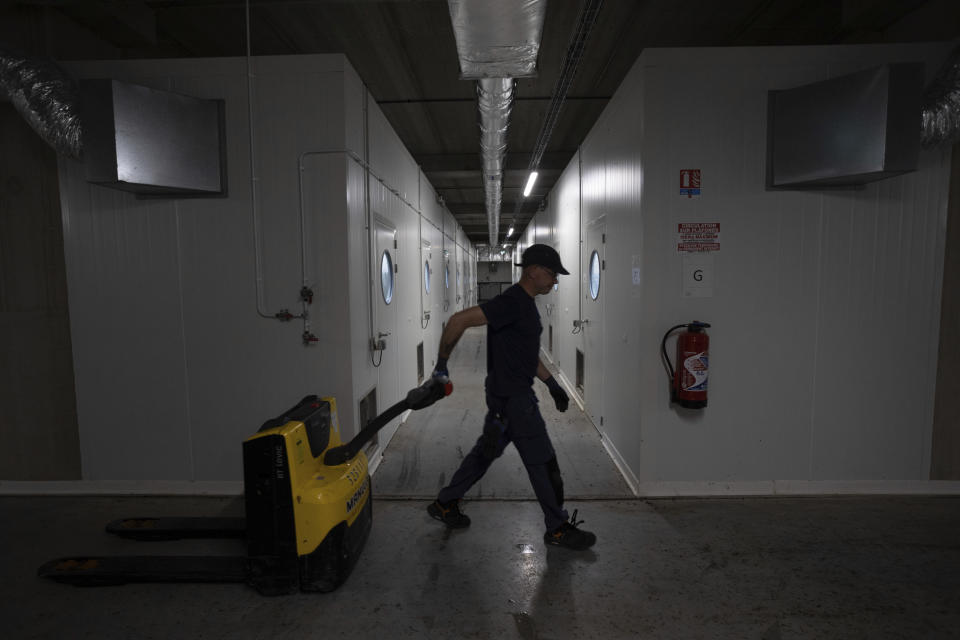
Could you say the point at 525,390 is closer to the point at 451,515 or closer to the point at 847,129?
the point at 451,515

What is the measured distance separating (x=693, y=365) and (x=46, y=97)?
4606 millimetres

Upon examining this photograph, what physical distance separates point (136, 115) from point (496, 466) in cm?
358

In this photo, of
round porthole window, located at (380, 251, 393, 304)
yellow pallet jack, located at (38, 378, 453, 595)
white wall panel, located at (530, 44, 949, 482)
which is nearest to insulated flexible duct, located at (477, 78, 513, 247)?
white wall panel, located at (530, 44, 949, 482)

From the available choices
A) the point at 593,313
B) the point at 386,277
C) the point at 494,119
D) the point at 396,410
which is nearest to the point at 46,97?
the point at 386,277

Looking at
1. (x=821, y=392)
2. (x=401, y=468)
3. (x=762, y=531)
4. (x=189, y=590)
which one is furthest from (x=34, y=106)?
(x=821, y=392)

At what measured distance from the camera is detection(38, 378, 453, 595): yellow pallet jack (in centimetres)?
216

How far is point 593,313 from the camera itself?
502cm

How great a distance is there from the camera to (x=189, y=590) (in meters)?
2.35

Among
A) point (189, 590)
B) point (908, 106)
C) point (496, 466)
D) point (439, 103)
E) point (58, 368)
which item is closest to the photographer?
point (189, 590)

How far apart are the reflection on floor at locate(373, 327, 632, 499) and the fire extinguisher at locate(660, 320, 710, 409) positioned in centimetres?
88

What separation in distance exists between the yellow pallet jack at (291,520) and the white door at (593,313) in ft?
8.99

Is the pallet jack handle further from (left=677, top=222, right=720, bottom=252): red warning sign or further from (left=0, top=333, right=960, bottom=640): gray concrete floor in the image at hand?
(left=677, top=222, right=720, bottom=252): red warning sign

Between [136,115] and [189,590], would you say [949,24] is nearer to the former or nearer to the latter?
[136,115]

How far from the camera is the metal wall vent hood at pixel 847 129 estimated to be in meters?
2.69
